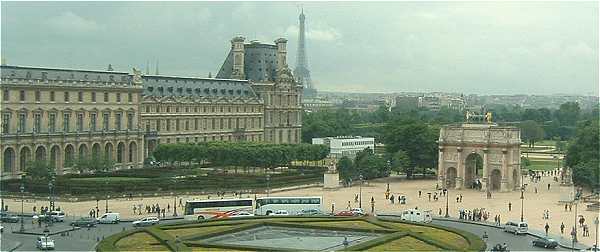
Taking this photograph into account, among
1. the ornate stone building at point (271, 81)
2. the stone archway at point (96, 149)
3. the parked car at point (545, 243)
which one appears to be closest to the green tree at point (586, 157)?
the parked car at point (545, 243)

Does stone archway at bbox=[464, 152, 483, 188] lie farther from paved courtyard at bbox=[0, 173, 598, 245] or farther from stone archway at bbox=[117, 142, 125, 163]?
stone archway at bbox=[117, 142, 125, 163]

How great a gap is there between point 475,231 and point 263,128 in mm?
84649

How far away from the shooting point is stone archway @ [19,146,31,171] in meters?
92.3

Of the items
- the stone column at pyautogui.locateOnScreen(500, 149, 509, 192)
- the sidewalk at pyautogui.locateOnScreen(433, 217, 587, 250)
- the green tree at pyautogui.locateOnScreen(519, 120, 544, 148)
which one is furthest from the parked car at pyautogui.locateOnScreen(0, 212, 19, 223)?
the green tree at pyautogui.locateOnScreen(519, 120, 544, 148)

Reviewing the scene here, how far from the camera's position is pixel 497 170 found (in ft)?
289

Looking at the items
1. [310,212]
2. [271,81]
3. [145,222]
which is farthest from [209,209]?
[271,81]

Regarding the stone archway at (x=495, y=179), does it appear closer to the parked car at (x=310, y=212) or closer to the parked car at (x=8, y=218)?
the parked car at (x=310, y=212)

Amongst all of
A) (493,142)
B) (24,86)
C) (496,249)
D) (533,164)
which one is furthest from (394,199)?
(533,164)

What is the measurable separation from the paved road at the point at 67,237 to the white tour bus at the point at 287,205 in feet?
33.8

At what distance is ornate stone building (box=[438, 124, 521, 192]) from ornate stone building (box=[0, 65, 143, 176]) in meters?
41.2

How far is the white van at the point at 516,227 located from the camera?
56.8m

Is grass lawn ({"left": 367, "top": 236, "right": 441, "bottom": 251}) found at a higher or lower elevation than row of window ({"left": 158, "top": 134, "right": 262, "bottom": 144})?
lower

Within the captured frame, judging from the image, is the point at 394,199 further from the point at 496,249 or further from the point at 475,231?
the point at 496,249

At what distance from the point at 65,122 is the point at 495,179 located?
163 feet
